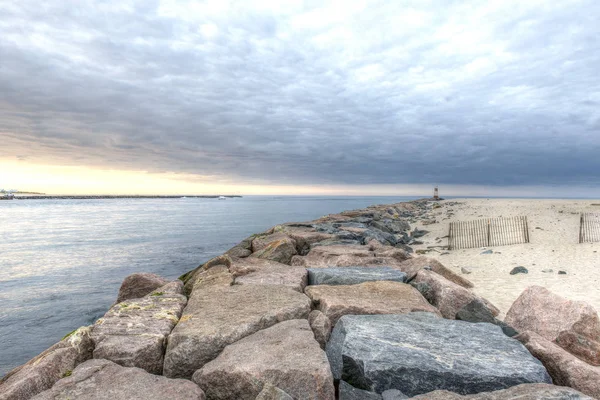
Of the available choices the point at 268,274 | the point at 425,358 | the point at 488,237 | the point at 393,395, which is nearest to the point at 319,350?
the point at 393,395

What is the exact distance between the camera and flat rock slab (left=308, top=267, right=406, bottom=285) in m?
6.55

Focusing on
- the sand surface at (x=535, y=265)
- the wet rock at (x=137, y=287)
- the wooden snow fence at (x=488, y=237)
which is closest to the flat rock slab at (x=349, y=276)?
the sand surface at (x=535, y=265)

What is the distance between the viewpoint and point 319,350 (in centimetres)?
353

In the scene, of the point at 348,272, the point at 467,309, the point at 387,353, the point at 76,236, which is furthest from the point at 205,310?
the point at 76,236

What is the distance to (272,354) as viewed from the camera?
3.47 m

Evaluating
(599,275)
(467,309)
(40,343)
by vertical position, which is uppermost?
(467,309)

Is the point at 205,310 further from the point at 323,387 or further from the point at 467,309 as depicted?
the point at 467,309

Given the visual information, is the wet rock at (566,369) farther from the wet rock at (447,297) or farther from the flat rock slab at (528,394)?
the wet rock at (447,297)

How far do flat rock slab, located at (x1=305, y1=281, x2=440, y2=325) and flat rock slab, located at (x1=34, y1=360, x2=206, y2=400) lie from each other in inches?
87.8

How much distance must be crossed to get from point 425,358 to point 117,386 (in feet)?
9.97

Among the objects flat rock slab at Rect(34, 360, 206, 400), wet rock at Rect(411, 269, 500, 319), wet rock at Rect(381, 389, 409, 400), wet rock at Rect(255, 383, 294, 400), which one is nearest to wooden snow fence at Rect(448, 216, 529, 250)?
wet rock at Rect(411, 269, 500, 319)

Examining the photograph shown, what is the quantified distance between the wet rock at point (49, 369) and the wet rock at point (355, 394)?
2.88m

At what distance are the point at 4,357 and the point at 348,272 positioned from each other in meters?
7.64

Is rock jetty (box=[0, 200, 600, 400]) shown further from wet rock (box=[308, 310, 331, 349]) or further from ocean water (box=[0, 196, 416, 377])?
ocean water (box=[0, 196, 416, 377])
